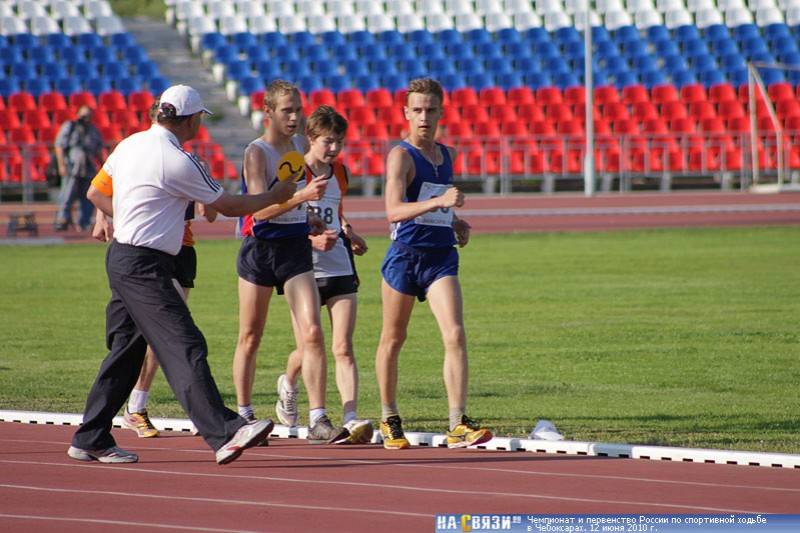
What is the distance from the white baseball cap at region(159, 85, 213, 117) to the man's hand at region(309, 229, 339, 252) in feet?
4.43

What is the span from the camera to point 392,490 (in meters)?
7.02

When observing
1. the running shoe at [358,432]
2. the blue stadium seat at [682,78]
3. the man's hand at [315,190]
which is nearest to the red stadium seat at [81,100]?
the blue stadium seat at [682,78]

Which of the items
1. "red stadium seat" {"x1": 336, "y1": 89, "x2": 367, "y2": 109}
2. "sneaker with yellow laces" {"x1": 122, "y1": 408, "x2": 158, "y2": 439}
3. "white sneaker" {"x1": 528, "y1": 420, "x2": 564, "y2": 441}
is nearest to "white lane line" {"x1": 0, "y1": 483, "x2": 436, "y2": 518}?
"sneaker with yellow laces" {"x1": 122, "y1": 408, "x2": 158, "y2": 439}

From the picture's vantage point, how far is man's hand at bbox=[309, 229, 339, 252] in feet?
28.4

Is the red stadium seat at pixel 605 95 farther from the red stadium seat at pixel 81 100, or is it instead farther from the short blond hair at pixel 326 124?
the short blond hair at pixel 326 124

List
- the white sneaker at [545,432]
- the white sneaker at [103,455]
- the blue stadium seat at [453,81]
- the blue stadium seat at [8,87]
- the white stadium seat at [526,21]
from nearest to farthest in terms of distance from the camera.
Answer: the white sneaker at [103,455], the white sneaker at [545,432], the blue stadium seat at [8,87], the blue stadium seat at [453,81], the white stadium seat at [526,21]

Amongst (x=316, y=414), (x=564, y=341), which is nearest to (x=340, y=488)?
(x=316, y=414)

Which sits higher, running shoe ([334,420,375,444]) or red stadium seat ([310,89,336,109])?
red stadium seat ([310,89,336,109])

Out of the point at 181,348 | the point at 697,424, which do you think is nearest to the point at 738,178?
the point at 697,424

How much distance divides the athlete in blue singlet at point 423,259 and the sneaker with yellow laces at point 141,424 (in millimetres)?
1447

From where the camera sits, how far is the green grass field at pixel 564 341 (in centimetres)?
954

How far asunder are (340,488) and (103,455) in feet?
5.01

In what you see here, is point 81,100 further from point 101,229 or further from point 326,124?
point 326,124

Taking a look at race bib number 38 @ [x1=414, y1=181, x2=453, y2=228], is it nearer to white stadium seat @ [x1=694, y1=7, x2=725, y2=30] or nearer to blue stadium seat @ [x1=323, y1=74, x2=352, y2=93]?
blue stadium seat @ [x1=323, y1=74, x2=352, y2=93]
